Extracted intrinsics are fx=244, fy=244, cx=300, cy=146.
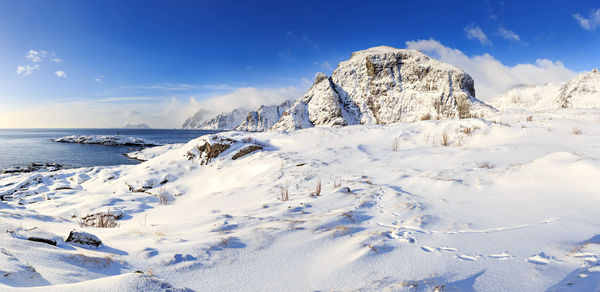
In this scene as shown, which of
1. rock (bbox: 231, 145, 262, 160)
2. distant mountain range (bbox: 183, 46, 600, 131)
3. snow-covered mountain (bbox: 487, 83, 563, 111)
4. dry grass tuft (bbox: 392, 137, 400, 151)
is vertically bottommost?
rock (bbox: 231, 145, 262, 160)

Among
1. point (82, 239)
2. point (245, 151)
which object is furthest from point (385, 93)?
point (82, 239)

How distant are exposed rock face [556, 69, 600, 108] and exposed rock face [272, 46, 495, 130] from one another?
1825 inches

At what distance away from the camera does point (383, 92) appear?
5038 centimetres

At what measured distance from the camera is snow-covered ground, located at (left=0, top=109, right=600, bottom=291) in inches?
59.0

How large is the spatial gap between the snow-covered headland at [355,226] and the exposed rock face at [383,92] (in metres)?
40.6

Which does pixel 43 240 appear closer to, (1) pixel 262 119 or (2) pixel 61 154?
(2) pixel 61 154

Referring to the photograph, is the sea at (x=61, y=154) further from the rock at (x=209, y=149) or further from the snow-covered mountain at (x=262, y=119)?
the snow-covered mountain at (x=262, y=119)

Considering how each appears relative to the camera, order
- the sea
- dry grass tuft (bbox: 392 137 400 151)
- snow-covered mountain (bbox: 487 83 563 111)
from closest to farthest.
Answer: dry grass tuft (bbox: 392 137 400 151), the sea, snow-covered mountain (bbox: 487 83 563 111)

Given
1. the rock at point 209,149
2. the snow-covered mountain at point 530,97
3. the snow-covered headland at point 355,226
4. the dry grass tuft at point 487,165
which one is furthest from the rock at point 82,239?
the snow-covered mountain at point 530,97

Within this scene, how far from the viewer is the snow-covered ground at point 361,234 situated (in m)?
1.50

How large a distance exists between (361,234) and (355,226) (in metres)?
0.24

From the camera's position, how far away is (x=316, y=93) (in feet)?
177

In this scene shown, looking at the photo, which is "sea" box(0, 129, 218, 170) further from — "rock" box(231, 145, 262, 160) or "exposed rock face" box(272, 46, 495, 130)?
"exposed rock face" box(272, 46, 495, 130)

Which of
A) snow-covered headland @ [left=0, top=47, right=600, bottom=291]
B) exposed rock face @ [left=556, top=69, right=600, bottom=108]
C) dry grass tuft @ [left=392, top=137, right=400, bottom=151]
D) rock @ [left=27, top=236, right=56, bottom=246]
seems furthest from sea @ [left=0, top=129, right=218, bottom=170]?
exposed rock face @ [left=556, top=69, right=600, bottom=108]
